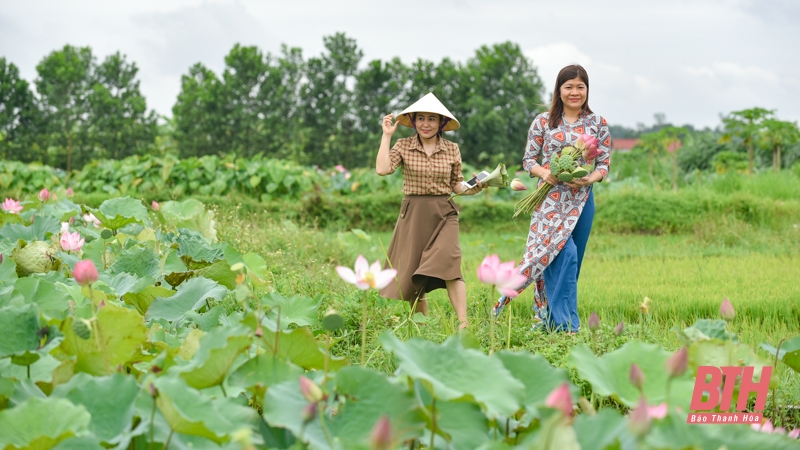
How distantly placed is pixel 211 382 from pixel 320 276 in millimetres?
3123

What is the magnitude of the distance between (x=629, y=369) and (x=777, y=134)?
11.1 meters

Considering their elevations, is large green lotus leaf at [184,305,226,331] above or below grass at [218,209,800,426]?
above

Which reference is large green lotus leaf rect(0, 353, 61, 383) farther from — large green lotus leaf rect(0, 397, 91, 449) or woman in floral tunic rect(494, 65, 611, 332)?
woman in floral tunic rect(494, 65, 611, 332)

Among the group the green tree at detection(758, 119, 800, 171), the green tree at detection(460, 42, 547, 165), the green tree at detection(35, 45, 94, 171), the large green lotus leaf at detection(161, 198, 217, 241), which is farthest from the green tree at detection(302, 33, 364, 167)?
the large green lotus leaf at detection(161, 198, 217, 241)

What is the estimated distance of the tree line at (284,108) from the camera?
16828 millimetres

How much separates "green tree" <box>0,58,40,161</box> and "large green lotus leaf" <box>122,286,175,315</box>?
16.7 metres

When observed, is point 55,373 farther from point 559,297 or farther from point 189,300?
point 559,297

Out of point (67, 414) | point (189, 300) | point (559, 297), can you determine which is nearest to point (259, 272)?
point (189, 300)

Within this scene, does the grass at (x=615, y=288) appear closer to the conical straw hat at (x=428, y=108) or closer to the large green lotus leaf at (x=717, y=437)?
the large green lotus leaf at (x=717, y=437)


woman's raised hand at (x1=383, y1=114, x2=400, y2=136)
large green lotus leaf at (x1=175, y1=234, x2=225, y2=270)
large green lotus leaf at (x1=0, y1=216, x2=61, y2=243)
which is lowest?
large green lotus leaf at (x1=175, y1=234, x2=225, y2=270)

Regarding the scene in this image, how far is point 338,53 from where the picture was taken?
16.7m

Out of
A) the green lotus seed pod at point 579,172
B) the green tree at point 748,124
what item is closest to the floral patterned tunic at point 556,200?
the green lotus seed pod at point 579,172

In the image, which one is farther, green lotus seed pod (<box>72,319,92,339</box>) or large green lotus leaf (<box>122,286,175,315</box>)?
large green lotus leaf (<box>122,286,175,315</box>)

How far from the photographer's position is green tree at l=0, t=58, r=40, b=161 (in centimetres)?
1720
